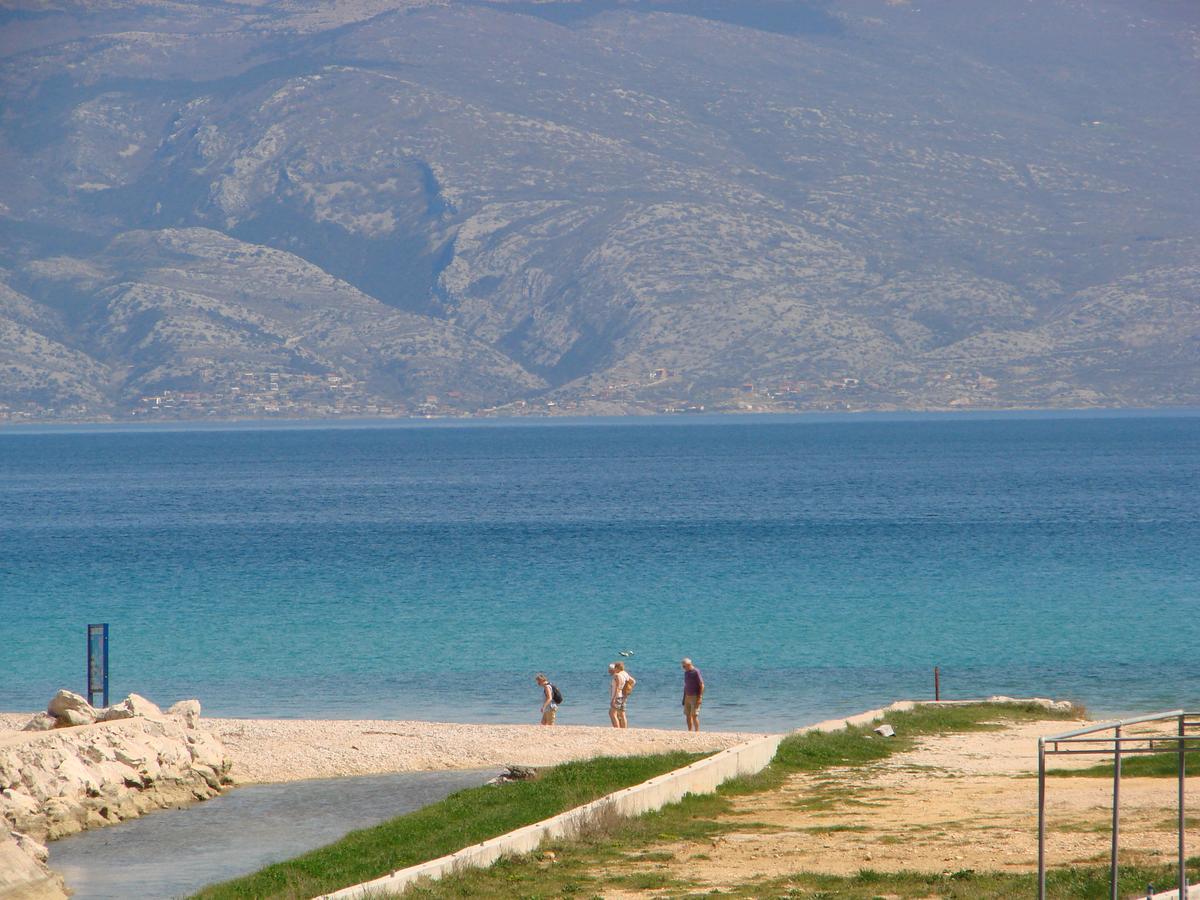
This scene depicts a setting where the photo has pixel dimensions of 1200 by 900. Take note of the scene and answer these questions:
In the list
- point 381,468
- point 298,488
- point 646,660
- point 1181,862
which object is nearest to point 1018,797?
point 1181,862

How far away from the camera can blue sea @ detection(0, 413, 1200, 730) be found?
124ft

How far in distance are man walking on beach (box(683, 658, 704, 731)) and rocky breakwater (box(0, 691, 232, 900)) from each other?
8525 millimetres

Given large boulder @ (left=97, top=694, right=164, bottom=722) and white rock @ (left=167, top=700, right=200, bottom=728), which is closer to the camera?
large boulder @ (left=97, top=694, right=164, bottom=722)

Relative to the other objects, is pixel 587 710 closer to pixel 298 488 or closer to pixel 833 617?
pixel 833 617

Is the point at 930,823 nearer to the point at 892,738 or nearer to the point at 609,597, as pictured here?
the point at 892,738

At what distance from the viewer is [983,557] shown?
6912 centimetres

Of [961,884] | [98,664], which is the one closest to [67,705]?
[98,664]

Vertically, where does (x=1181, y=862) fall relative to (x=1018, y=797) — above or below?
above

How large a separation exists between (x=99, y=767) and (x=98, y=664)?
8604 mm

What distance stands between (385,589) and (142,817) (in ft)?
119

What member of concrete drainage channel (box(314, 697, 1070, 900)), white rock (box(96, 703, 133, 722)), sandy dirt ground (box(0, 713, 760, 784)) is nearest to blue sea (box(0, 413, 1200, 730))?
sandy dirt ground (box(0, 713, 760, 784))

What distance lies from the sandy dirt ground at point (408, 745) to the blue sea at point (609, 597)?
4.38 metres

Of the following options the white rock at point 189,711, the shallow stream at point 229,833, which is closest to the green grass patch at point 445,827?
the shallow stream at point 229,833

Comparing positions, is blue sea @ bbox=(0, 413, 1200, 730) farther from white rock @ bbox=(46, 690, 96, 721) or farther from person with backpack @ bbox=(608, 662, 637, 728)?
white rock @ bbox=(46, 690, 96, 721)
